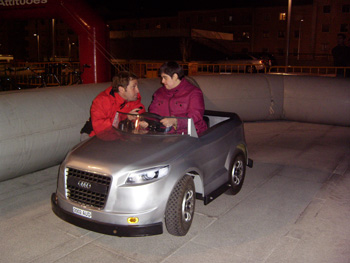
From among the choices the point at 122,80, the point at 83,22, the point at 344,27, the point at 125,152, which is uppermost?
the point at 344,27

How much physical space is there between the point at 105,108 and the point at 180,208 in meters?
2.04

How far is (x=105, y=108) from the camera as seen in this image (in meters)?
5.26

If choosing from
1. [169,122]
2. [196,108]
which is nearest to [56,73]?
[196,108]

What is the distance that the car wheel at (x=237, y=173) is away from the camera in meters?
5.15

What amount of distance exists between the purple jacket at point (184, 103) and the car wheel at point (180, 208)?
119 cm

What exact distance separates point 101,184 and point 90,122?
2.01 metres

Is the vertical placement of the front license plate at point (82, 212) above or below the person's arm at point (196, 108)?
below

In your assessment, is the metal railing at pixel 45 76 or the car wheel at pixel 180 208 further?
the metal railing at pixel 45 76

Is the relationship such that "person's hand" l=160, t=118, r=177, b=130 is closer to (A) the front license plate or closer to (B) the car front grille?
(B) the car front grille

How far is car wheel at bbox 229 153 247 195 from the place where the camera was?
515 cm

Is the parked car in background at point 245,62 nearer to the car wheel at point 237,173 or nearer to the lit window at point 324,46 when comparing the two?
the car wheel at point 237,173

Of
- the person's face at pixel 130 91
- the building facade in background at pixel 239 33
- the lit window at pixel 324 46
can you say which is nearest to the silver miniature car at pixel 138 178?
the person's face at pixel 130 91

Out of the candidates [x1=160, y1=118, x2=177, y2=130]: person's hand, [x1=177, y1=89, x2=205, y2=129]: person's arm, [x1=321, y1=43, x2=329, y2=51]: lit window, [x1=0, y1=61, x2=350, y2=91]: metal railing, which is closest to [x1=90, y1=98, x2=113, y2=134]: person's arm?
[x1=160, y1=118, x2=177, y2=130]: person's hand

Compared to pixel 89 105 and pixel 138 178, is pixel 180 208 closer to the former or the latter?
pixel 138 178
